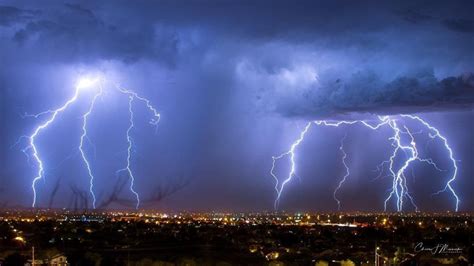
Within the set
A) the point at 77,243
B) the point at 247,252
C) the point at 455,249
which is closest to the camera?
the point at 455,249

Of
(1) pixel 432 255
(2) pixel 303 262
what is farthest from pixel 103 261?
(1) pixel 432 255

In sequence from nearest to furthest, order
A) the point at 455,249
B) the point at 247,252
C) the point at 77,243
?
the point at 455,249, the point at 247,252, the point at 77,243

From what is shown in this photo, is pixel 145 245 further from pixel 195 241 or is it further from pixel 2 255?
pixel 2 255

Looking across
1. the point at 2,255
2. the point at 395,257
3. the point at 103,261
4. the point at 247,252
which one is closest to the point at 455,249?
the point at 395,257

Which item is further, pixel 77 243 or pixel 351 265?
pixel 77 243

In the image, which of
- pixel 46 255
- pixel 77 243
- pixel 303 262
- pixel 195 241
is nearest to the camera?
pixel 46 255

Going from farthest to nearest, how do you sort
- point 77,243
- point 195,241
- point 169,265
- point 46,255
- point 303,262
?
point 195,241, point 77,243, point 303,262, point 46,255, point 169,265

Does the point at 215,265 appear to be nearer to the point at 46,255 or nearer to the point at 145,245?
the point at 46,255

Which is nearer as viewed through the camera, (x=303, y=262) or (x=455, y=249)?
(x=303, y=262)

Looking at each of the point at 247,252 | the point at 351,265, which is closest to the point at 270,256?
the point at 247,252
